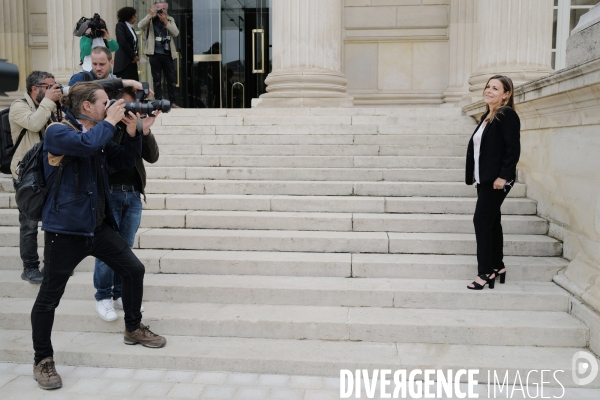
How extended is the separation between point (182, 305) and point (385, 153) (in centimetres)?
366

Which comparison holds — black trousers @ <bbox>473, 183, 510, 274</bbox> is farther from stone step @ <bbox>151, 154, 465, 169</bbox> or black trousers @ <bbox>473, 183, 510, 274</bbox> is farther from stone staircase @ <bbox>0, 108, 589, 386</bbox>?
stone step @ <bbox>151, 154, 465, 169</bbox>

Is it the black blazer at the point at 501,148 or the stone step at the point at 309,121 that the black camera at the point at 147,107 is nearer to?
the black blazer at the point at 501,148

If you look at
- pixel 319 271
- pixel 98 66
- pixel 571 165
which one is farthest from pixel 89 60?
pixel 571 165

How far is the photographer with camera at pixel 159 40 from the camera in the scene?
9.23 metres

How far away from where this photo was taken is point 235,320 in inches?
164

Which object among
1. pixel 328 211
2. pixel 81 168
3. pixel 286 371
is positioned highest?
pixel 81 168

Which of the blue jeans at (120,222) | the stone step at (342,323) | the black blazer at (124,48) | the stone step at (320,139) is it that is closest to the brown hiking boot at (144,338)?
the stone step at (342,323)

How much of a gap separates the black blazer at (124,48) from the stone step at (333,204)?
11.9ft

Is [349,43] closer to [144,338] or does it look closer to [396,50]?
[396,50]

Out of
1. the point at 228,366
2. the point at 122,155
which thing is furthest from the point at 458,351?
the point at 122,155

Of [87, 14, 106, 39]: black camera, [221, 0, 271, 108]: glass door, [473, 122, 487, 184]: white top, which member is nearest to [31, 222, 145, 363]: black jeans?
[473, 122, 487, 184]: white top

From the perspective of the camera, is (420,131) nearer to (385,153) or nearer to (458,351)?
(385,153)

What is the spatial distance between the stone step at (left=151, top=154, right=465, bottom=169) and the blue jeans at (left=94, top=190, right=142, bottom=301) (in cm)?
280

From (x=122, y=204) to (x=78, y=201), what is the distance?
70cm
